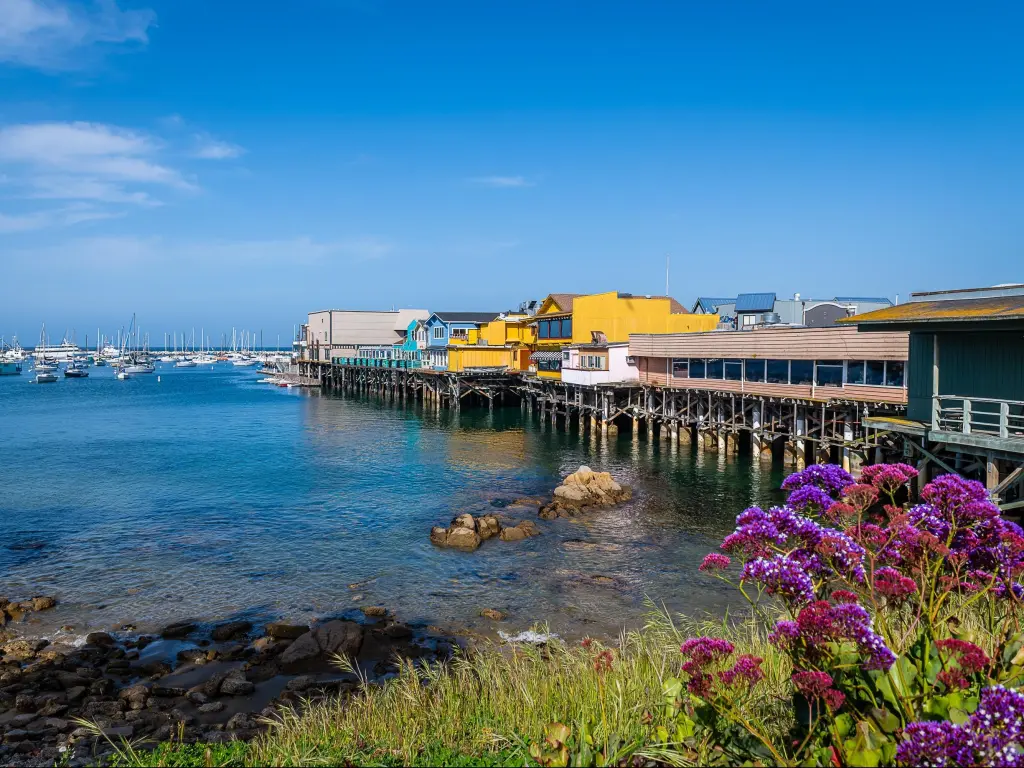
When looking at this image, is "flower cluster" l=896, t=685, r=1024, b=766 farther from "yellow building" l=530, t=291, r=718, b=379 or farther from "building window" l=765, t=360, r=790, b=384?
"yellow building" l=530, t=291, r=718, b=379

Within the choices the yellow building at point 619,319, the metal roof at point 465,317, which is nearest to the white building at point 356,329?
the metal roof at point 465,317

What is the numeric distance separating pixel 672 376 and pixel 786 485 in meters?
36.8

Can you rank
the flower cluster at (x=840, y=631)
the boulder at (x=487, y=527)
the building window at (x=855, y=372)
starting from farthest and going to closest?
the building window at (x=855, y=372)
the boulder at (x=487, y=527)
the flower cluster at (x=840, y=631)

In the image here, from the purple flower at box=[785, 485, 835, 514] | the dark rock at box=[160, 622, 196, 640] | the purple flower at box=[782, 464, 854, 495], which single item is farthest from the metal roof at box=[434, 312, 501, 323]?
the purple flower at box=[785, 485, 835, 514]

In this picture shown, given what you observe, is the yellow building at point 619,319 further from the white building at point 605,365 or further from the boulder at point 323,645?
the boulder at point 323,645

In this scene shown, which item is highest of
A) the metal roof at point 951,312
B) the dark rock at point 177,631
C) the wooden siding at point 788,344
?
the metal roof at point 951,312

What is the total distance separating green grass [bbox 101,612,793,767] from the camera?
7.00m

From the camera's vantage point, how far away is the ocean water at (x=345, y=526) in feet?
58.7

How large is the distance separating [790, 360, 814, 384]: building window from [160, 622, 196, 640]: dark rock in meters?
26.4

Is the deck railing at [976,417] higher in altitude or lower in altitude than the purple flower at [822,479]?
lower

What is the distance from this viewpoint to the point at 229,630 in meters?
16.2

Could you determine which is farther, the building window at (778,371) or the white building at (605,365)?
the white building at (605,365)

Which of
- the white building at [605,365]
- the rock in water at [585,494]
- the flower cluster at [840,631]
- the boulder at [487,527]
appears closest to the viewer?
the flower cluster at [840,631]

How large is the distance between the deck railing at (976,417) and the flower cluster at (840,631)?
565 inches
